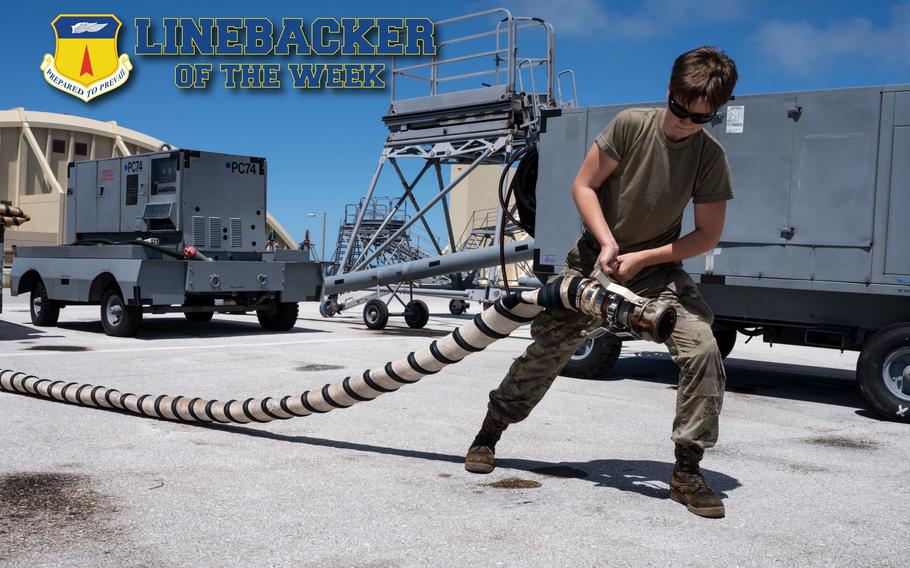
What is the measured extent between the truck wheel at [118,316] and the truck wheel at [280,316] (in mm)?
2158

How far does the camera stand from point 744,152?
7637 millimetres

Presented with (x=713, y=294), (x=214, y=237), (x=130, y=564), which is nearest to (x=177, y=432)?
(x=130, y=564)

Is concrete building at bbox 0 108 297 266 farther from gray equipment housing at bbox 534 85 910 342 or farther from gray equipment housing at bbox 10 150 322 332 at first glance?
gray equipment housing at bbox 534 85 910 342

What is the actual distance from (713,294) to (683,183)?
438 cm

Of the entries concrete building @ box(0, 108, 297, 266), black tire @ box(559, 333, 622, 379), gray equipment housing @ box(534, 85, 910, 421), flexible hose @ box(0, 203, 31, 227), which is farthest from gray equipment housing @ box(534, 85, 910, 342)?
concrete building @ box(0, 108, 297, 266)

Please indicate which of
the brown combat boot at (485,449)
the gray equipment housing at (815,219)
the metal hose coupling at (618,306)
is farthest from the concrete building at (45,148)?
the metal hose coupling at (618,306)

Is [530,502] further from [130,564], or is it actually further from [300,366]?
[300,366]

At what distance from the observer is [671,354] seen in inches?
153

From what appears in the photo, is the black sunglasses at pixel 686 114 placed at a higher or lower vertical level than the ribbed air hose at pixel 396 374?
higher

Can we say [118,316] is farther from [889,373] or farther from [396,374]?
[889,373]

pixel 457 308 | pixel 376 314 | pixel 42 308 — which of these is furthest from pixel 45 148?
pixel 376 314

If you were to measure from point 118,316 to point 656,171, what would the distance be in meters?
9.95

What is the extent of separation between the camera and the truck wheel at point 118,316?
38.6 feet

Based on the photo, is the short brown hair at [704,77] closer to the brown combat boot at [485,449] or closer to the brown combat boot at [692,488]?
the brown combat boot at [692,488]
